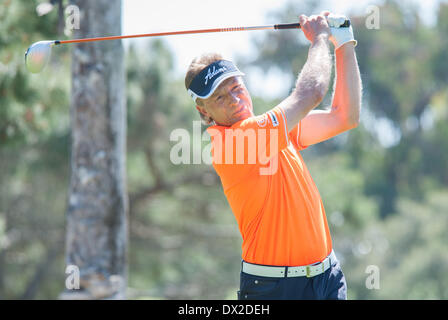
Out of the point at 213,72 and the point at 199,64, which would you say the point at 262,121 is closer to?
the point at 213,72

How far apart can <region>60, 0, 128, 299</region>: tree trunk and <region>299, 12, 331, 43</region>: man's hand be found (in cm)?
176

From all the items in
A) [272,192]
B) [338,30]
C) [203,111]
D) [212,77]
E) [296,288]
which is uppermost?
[338,30]

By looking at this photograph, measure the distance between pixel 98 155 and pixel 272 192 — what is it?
178cm

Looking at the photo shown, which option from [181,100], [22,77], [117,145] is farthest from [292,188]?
[181,100]

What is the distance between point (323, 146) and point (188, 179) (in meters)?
7.95

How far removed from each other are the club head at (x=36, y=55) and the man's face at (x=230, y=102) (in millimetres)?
1177

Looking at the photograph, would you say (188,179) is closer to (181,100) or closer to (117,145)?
(181,100)

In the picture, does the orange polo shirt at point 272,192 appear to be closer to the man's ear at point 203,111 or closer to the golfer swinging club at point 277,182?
the golfer swinging club at point 277,182

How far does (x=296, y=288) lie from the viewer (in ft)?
7.04

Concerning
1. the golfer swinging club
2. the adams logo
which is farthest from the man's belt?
the adams logo

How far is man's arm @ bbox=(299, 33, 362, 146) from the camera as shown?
2400mm

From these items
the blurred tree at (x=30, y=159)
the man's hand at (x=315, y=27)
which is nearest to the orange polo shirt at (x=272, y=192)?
the man's hand at (x=315, y=27)

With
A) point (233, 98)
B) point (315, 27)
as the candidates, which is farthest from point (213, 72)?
point (315, 27)
